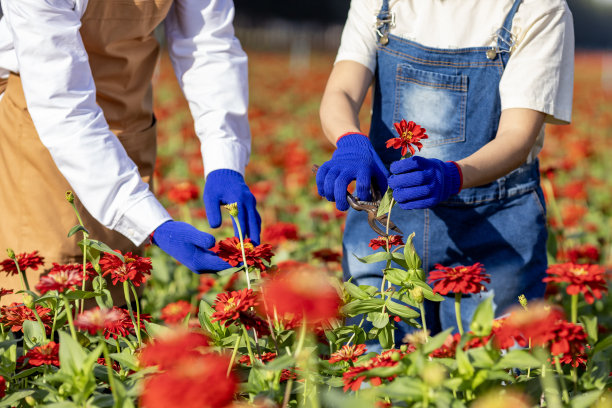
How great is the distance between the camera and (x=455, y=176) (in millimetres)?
1333

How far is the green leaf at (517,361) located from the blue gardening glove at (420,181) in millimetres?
453

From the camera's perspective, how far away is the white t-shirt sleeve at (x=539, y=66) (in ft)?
4.69

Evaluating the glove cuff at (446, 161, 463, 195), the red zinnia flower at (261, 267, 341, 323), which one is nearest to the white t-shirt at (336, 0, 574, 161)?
the glove cuff at (446, 161, 463, 195)

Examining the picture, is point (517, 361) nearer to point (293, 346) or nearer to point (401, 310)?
point (401, 310)

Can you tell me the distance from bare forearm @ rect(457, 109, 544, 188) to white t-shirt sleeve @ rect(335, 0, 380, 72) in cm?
37

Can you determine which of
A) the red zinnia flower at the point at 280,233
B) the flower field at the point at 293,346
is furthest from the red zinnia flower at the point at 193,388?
the red zinnia flower at the point at 280,233

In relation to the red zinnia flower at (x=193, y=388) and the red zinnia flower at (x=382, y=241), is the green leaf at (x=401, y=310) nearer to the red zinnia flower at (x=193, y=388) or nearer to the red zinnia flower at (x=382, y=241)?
the red zinnia flower at (x=382, y=241)

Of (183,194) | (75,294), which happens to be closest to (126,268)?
(75,294)

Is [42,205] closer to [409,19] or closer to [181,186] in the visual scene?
[181,186]

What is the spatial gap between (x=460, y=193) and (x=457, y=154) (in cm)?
10

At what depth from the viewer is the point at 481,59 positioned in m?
1.51

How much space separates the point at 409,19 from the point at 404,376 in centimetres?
98

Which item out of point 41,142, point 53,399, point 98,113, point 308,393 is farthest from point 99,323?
point 41,142

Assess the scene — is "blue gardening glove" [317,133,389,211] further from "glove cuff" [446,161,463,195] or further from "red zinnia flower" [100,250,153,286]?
"red zinnia flower" [100,250,153,286]
